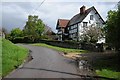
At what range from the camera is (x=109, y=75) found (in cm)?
1667

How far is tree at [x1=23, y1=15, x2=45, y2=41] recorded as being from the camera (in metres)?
70.5

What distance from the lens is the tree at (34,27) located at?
7049 cm

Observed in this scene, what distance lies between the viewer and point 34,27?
7131 centimetres

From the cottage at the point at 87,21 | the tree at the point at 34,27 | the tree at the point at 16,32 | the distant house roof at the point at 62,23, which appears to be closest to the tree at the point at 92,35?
the cottage at the point at 87,21

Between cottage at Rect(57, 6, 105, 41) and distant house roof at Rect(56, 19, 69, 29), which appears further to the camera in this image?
distant house roof at Rect(56, 19, 69, 29)

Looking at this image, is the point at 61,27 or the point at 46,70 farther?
the point at 61,27

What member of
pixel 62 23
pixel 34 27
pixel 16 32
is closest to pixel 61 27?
pixel 62 23

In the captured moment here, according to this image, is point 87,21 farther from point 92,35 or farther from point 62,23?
point 62,23

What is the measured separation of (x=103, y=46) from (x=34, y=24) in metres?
34.6

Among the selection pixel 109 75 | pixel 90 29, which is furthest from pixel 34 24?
pixel 109 75

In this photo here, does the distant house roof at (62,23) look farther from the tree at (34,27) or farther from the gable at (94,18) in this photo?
the gable at (94,18)

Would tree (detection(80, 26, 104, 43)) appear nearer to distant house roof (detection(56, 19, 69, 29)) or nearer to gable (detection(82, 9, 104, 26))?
gable (detection(82, 9, 104, 26))

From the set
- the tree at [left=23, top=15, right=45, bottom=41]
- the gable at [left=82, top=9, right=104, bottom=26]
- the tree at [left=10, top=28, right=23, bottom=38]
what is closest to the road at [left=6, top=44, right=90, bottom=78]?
the gable at [left=82, top=9, right=104, bottom=26]

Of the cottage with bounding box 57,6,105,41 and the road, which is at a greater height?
the cottage with bounding box 57,6,105,41
